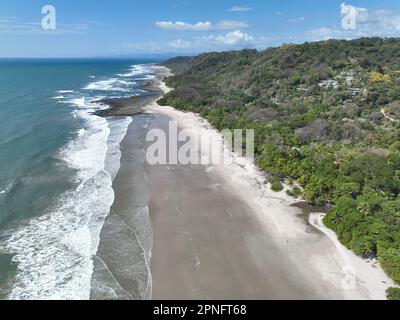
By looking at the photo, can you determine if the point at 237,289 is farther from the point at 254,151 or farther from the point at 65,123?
the point at 65,123

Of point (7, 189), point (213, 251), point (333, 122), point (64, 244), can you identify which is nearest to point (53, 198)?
point (7, 189)

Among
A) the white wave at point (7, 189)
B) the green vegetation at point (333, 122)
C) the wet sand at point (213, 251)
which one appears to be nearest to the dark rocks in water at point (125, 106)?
the green vegetation at point (333, 122)

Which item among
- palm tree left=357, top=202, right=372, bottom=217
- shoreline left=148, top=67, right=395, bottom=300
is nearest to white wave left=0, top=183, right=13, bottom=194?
shoreline left=148, top=67, right=395, bottom=300

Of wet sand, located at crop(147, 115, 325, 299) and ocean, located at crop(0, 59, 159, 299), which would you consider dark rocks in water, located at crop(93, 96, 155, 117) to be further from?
wet sand, located at crop(147, 115, 325, 299)

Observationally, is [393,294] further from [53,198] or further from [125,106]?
[125,106]

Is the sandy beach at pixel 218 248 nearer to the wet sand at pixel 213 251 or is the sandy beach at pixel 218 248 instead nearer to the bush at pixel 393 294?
the wet sand at pixel 213 251

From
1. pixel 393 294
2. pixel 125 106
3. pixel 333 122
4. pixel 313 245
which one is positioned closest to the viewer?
pixel 393 294
